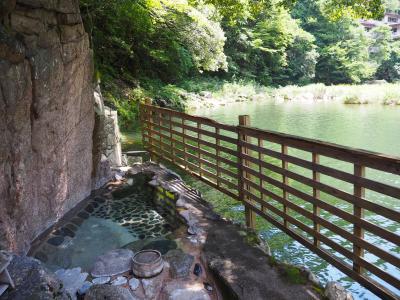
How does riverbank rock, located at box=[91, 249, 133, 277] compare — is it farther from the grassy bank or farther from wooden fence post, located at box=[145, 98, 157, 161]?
the grassy bank

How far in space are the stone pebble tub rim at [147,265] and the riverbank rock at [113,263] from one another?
12 cm

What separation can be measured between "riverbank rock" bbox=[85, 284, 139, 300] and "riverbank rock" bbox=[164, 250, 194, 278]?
0.53 metres

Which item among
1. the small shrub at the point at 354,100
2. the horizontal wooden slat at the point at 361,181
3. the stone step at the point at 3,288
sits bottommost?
the small shrub at the point at 354,100

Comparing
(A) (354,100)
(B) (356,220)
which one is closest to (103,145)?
(B) (356,220)

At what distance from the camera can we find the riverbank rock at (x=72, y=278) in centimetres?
316

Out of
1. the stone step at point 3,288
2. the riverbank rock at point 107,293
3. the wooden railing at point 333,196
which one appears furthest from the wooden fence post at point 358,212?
the stone step at point 3,288

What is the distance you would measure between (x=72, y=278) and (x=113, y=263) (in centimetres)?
39

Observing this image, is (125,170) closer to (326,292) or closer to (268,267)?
(268,267)

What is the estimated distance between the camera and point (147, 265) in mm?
3244

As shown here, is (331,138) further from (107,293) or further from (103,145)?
(107,293)

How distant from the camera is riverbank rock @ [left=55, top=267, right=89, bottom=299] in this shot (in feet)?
10.4

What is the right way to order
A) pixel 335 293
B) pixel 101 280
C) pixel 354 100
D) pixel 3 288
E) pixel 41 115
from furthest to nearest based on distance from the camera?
pixel 354 100 < pixel 41 115 < pixel 101 280 < pixel 335 293 < pixel 3 288

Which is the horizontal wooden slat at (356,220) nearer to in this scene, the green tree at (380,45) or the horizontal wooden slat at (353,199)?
the horizontal wooden slat at (353,199)

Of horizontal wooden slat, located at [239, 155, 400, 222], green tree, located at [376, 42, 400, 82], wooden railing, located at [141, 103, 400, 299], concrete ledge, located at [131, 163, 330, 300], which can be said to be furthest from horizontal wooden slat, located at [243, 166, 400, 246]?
green tree, located at [376, 42, 400, 82]
